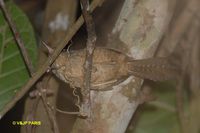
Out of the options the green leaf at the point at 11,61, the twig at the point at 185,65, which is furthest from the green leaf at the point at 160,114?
the green leaf at the point at 11,61

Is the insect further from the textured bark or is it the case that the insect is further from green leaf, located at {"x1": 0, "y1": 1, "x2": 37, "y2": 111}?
green leaf, located at {"x1": 0, "y1": 1, "x2": 37, "y2": 111}

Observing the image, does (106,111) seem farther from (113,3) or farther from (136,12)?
(113,3)

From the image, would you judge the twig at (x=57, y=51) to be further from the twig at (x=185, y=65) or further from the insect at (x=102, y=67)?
the twig at (x=185, y=65)

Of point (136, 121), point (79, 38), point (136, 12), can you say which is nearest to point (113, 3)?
point (79, 38)

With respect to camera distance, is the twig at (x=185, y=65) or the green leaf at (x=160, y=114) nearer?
the twig at (x=185, y=65)

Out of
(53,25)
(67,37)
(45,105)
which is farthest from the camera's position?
(53,25)

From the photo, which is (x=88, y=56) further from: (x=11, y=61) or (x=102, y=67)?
(x=11, y=61)

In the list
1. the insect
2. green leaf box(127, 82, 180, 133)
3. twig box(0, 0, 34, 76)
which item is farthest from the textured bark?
green leaf box(127, 82, 180, 133)
